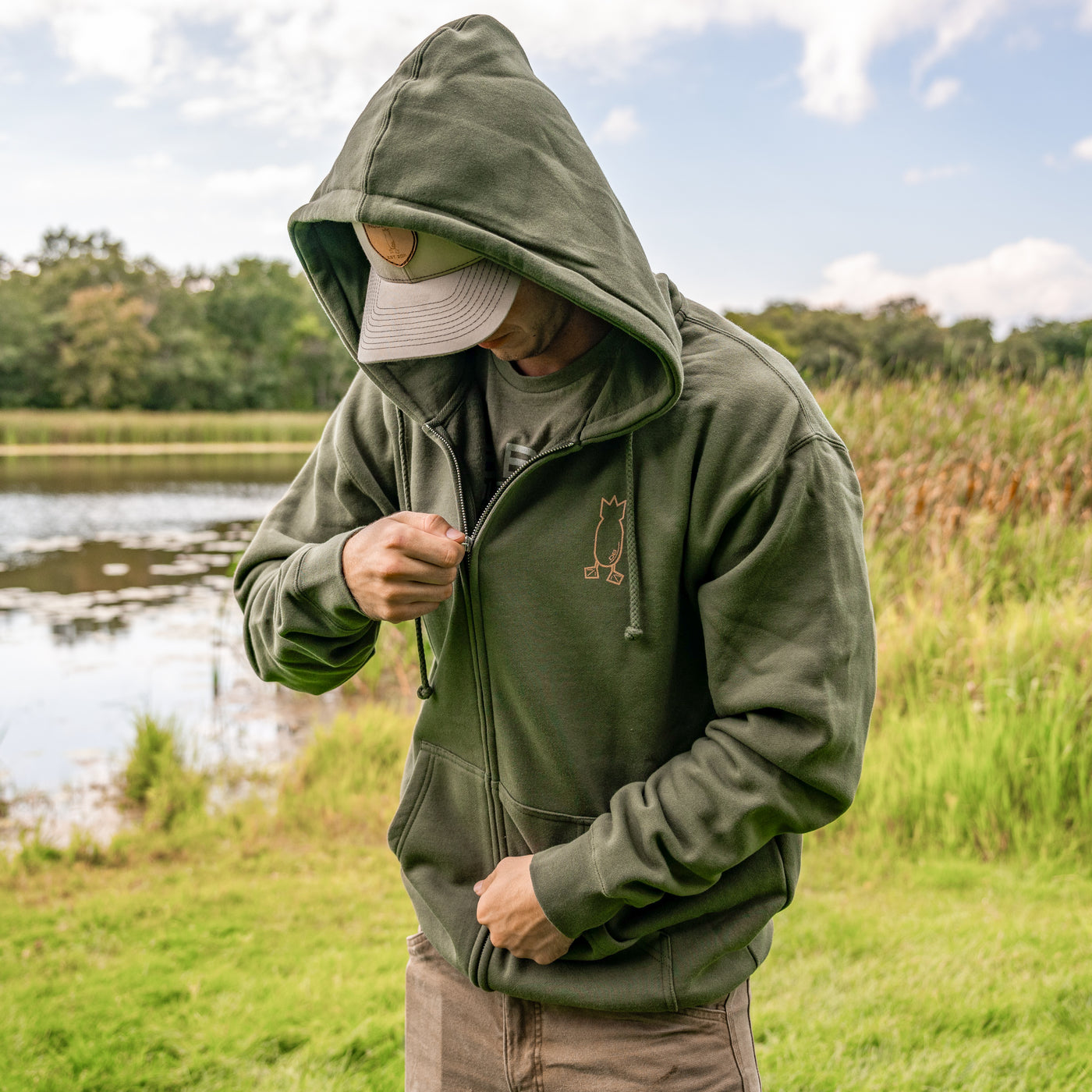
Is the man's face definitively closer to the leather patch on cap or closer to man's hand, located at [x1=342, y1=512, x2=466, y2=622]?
→ the leather patch on cap

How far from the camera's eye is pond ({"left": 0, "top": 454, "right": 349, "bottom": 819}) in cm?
589

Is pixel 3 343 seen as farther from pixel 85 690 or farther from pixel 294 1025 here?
pixel 294 1025

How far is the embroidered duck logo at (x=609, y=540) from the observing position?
1.22m

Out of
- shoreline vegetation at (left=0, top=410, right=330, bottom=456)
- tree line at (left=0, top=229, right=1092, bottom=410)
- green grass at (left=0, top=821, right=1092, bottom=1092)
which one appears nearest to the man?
green grass at (left=0, top=821, right=1092, bottom=1092)

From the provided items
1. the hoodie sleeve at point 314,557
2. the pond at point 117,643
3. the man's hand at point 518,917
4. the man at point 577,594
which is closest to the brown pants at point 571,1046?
the man at point 577,594

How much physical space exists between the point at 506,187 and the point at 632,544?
464mm

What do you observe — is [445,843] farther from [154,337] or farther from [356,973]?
[154,337]

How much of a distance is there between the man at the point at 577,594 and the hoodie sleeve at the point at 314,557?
0.6 inches

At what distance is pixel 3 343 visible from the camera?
1718 inches

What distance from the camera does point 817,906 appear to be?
3.14 metres

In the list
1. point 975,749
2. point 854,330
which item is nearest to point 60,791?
point 975,749

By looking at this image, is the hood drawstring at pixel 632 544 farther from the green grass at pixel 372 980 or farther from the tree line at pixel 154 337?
the tree line at pixel 154 337

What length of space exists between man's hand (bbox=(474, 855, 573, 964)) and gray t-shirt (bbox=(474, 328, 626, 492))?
531 mm

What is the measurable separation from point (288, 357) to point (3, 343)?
15.2 metres
